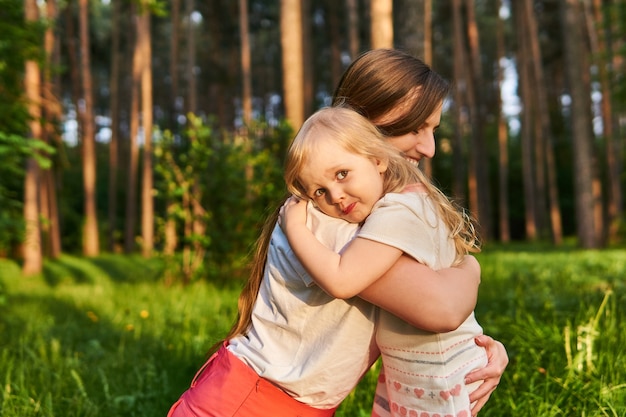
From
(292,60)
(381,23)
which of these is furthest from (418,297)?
(292,60)

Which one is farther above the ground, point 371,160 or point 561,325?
point 371,160

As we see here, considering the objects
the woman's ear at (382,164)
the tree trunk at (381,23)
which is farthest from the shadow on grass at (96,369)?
the tree trunk at (381,23)

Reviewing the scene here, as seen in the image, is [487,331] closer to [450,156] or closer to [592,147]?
[592,147]

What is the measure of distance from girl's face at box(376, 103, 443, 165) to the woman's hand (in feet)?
1.81

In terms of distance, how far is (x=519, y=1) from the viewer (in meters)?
25.0

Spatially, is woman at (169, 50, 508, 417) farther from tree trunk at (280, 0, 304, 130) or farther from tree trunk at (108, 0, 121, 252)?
tree trunk at (108, 0, 121, 252)

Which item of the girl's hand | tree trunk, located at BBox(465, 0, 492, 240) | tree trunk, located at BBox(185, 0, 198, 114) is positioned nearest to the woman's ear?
the girl's hand

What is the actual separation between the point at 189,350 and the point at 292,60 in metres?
6.45

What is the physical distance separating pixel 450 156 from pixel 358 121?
99.7ft

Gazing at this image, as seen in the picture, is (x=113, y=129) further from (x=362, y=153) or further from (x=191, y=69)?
(x=362, y=153)

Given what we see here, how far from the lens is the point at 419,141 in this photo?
6.28 ft

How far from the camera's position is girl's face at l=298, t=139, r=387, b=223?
1.62 meters

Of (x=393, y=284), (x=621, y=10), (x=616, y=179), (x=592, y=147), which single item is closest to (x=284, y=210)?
(x=393, y=284)

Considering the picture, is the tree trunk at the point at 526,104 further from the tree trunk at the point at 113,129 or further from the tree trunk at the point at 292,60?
the tree trunk at the point at 292,60
